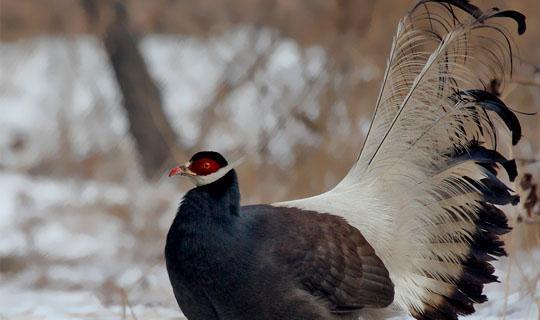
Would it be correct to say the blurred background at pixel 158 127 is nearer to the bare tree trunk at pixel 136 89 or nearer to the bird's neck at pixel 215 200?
the bare tree trunk at pixel 136 89

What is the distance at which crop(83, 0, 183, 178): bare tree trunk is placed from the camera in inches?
466

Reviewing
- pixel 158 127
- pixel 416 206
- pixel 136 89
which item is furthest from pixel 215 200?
pixel 136 89

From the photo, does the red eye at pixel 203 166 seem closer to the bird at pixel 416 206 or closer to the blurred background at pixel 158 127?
the bird at pixel 416 206

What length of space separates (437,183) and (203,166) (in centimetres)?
124

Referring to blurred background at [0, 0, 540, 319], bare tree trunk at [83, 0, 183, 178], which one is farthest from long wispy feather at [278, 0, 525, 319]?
bare tree trunk at [83, 0, 183, 178]

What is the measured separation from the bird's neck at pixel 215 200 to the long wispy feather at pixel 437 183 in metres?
0.56

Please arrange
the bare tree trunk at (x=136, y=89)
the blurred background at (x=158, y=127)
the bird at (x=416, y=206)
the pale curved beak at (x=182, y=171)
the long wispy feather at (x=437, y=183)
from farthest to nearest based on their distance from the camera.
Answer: the bare tree trunk at (x=136, y=89)
the blurred background at (x=158, y=127)
the long wispy feather at (x=437, y=183)
the bird at (x=416, y=206)
the pale curved beak at (x=182, y=171)

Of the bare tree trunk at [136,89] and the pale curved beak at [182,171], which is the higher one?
the bare tree trunk at [136,89]

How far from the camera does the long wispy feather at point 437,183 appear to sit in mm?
5020

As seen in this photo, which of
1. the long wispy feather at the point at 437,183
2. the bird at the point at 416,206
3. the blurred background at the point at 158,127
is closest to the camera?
the bird at the point at 416,206

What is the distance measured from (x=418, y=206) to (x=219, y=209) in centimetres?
112

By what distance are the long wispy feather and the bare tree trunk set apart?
6.62 meters

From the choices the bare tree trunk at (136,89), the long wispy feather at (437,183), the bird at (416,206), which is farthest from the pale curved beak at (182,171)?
the bare tree trunk at (136,89)

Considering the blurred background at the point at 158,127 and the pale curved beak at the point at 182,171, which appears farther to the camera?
the blurred background at the point at 158,127
